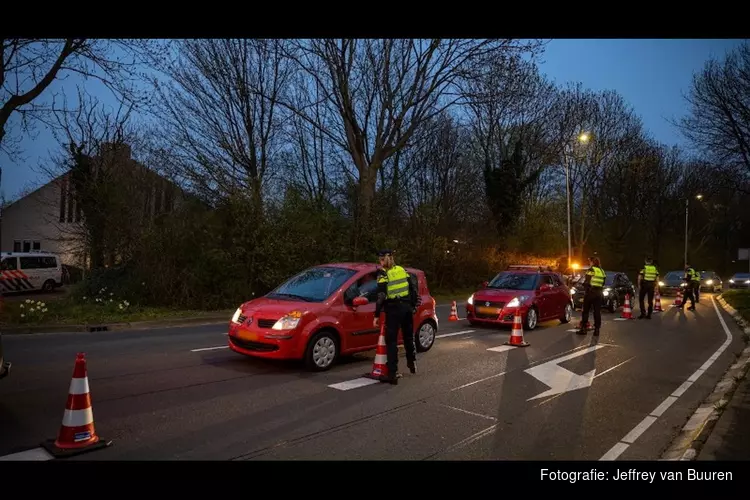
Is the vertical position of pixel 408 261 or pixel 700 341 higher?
pixel 408 261

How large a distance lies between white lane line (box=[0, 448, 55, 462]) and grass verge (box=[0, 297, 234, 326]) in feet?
30.6

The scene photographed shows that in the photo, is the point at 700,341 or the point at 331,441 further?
the point at 700,341

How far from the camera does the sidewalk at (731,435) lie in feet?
14.8

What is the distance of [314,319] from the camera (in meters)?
7.60

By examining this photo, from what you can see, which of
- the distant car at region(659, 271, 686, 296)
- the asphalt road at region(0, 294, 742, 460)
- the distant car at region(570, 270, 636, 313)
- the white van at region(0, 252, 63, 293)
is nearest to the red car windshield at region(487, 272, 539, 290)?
the asphalt road at region(0, 294, 742, 460)

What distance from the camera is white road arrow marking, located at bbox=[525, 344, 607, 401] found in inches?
286

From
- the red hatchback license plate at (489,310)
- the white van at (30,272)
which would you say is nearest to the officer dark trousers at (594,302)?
the red hatchback license plate at (489,310)

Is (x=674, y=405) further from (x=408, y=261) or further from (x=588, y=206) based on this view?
(x=588, y=206)

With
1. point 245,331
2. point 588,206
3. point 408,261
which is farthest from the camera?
point 588,206

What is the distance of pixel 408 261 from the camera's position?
2630cm

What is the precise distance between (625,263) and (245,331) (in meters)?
50.5

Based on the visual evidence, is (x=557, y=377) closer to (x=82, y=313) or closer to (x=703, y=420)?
(x=703, y=420)
